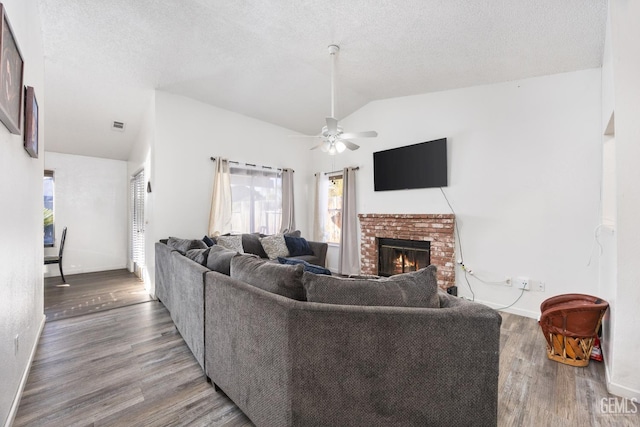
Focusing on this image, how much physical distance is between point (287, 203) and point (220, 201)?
142 cm

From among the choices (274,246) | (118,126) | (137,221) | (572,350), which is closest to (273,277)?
(572,350)

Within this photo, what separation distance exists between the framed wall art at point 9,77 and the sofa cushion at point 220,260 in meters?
1.39

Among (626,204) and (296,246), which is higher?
(626,204)

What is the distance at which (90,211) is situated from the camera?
5.50 meters

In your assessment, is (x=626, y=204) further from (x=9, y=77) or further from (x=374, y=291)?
(x=9, y=77)

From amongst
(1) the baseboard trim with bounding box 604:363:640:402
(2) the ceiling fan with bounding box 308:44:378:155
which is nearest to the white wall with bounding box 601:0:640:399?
(1) the baseboard trim with bounding box 604:363:640:402

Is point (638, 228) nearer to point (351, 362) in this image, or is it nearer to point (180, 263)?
point (351, 362)

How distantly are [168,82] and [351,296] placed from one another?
154 inches

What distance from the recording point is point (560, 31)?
2.42 metres

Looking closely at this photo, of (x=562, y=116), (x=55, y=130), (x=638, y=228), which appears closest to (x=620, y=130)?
(x=638, y=228)

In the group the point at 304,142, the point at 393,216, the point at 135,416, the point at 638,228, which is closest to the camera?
the point at 135,416

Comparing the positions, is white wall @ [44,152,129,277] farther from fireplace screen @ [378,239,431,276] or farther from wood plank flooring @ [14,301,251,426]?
fireplace screen @ [378,239,431,276]

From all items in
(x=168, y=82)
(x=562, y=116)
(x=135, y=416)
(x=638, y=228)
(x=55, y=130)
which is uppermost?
(x=168, y=82)

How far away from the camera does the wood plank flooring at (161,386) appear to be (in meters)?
1.63
